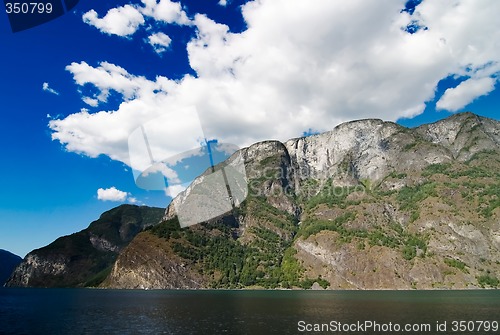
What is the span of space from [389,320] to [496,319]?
16866 mm

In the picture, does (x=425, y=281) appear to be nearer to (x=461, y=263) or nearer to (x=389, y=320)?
(x=461, y=263)

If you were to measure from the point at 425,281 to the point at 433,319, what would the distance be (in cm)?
15234

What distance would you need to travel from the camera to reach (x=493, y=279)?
624 ft

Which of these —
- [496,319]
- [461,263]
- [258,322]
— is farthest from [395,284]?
[258,322]

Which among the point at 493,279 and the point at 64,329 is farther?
the point at 493,279

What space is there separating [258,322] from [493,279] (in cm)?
18283

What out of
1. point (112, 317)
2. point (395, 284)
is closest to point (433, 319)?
point (112, 317)

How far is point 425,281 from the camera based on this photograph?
19312 cm

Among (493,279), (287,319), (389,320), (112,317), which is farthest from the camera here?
(493,279)

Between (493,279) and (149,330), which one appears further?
(493,279)

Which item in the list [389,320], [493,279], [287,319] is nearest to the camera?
[389,320]

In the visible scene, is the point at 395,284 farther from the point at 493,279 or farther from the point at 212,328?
the point at 212,328

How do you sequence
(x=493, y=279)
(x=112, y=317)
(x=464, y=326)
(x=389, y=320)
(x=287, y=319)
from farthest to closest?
(x=493, y=279) → (x=112, y=317) → (x=287, y=319) → (x=389, y=320) → (x=464, y=326)

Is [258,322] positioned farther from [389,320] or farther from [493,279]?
[493,279]
